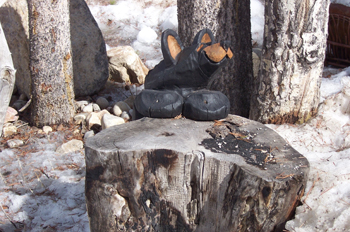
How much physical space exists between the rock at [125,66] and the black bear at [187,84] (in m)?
2.51

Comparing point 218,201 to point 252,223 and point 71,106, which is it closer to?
point 252,223

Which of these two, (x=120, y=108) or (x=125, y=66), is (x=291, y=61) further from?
(x=125, y=66)

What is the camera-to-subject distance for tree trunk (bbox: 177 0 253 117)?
331cm

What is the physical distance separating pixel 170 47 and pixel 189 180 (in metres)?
1.09

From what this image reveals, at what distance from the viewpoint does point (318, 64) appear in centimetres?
299

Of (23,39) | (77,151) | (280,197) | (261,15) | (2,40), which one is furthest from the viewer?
(261,15)

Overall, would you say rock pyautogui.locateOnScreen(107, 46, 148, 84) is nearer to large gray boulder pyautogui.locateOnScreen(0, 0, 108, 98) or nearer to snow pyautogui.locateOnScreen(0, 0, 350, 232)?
large gray boulder pyautogui.locateOnScreen(0, 0, 108, 98)

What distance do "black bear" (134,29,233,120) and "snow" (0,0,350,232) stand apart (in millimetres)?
826

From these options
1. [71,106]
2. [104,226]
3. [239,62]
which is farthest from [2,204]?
[239,62]

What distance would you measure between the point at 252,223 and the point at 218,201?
0.22 metres

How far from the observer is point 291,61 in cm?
293

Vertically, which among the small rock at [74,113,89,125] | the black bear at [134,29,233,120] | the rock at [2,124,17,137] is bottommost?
the rock at [2,124,17,137]

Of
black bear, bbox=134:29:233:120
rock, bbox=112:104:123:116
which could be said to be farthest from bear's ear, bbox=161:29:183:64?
rock, bbox=112:104:123:116

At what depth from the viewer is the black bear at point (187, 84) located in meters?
2.19
